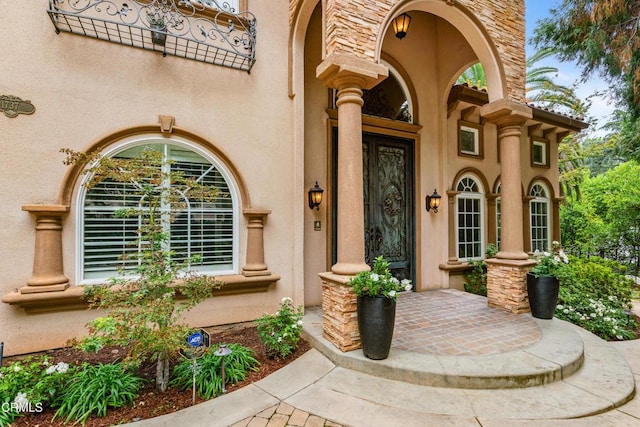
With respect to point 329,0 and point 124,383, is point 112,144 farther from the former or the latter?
point 329,0

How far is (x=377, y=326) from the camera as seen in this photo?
326cm

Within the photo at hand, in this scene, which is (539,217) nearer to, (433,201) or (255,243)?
(433,201)

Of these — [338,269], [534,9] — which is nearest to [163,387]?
[338,269]

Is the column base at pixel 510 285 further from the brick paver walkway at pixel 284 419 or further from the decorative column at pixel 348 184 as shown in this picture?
the brick paver walkway at pixel 284 419

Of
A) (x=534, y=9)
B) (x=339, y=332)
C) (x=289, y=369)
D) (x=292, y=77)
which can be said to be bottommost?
(x=289, y=369)

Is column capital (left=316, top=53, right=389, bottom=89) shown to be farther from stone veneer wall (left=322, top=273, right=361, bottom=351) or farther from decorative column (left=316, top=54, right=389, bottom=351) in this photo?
stone veneer wall (left=322, top=273, right=361, bottom=351)

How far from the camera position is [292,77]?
4891mm

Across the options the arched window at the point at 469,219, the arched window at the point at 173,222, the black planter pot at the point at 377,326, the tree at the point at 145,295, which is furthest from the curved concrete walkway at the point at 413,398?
the arched window at the point at 469,219

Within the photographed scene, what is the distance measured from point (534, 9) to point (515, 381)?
26.3 feet

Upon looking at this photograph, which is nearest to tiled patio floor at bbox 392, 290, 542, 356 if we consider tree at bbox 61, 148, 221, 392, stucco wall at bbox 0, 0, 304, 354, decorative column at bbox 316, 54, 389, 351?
decorative column at bbox 316, 54, 389, 351

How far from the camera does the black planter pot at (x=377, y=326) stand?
326 centimetres

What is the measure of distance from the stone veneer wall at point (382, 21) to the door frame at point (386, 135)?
70.8 inches

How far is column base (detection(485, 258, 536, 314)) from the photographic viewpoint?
4930mm

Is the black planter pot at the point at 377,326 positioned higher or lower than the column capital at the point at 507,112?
lower
